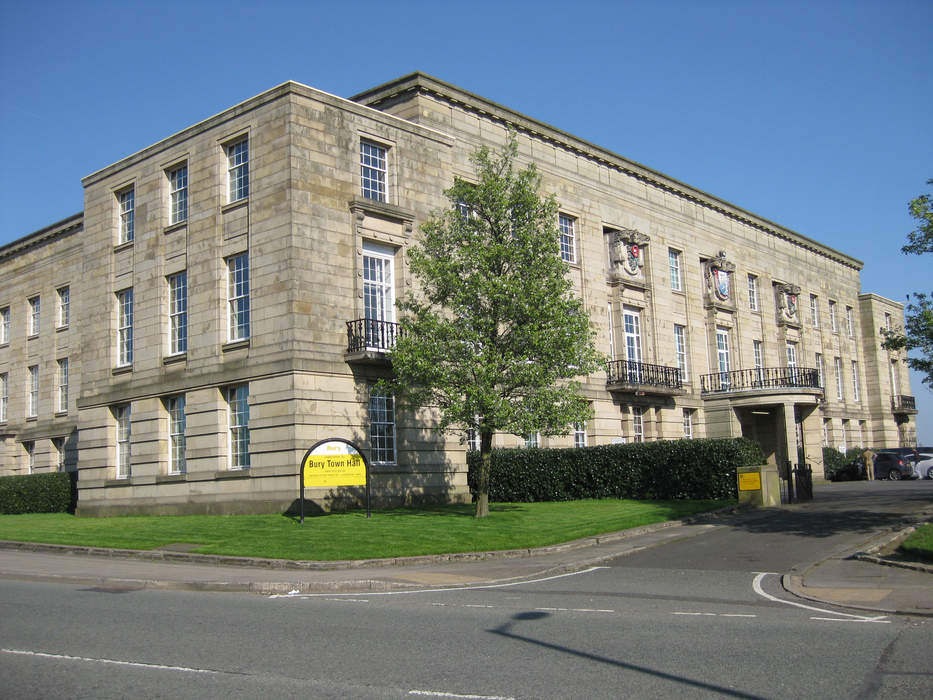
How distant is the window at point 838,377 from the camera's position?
60.6 metres

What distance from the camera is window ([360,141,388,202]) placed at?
2964 cm

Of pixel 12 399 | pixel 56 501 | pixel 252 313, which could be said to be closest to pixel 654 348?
pixel 252 313

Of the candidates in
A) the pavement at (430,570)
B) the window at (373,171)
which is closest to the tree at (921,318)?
the pavement at (430,570)

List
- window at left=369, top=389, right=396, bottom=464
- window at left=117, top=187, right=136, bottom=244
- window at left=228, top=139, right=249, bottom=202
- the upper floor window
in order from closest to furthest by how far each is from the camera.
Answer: window at left=369, top=389, right=396, bottom=464, window at left=228, top=139, right=249, bottom=202, window at left=117, top=187, right=136, bottom=244, the upper floor window

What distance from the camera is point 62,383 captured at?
148 ft

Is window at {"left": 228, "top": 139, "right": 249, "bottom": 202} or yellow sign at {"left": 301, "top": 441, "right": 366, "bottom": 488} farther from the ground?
window at {"left": 228, "top": 139, "right": 249, "bottom": 202}

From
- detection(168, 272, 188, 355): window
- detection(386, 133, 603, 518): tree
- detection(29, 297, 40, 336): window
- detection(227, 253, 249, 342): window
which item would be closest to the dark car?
detection(386, 133, 603, 518): tree

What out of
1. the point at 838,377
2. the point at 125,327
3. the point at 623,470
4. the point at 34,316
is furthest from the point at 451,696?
the point at 838,377

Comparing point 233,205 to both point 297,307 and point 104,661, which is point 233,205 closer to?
point 297,307

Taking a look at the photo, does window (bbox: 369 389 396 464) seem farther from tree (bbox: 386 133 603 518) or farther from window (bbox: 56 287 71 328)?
window (bbox: 56 287 71 328)

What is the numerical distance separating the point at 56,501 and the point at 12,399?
39.8 feet

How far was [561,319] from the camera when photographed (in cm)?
2417

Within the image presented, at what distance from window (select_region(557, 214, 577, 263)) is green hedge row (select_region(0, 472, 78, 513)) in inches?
922

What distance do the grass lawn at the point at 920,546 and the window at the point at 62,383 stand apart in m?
40.1
